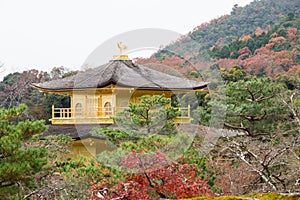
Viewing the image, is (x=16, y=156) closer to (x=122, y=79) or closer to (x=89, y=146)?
(x=89, y=146)

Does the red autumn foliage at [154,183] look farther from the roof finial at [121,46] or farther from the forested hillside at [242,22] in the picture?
the forested hillside at [242,22]

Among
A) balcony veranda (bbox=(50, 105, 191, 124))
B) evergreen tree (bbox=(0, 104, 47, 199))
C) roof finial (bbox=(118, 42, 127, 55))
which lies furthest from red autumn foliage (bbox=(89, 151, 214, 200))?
roof finial (bbox=(118, 42, 127, 55))

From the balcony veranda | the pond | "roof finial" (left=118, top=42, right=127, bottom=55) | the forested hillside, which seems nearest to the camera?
the pond

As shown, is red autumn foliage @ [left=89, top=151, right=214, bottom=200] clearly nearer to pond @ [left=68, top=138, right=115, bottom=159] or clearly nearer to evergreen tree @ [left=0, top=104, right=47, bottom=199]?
evergreen tree @ [left=0, top=104, right=47, bottom=199]

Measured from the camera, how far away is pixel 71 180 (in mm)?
7930

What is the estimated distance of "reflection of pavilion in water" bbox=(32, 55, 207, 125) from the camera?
496 inches

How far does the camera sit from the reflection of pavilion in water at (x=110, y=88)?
41.3ft

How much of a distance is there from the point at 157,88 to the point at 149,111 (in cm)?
311

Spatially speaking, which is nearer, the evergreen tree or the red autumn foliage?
the evergreen tree

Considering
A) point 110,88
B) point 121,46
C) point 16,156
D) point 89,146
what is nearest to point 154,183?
point 16,156

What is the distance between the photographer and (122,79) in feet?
41.1

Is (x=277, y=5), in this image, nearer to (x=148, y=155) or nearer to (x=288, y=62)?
(x=288, y=62)

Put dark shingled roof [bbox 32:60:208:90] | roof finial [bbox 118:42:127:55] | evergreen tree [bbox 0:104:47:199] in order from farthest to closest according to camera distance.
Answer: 1. roof finial [bbox 118:42:127:55]
2. dark shingled roof [bbox 32:60:208:90]
3. evergreen tree [bbox 0:104:47:199]

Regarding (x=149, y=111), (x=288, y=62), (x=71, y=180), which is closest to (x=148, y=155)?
(x=71, y=180)
